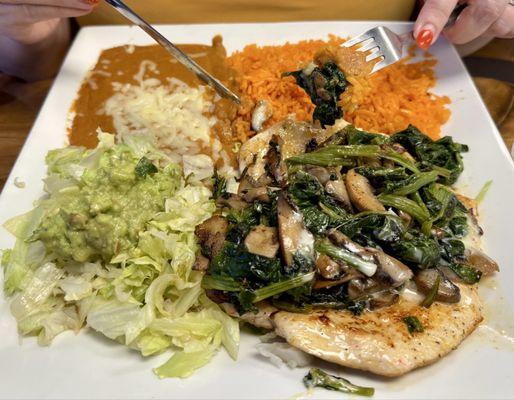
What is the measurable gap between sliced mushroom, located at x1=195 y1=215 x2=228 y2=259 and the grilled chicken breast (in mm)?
514

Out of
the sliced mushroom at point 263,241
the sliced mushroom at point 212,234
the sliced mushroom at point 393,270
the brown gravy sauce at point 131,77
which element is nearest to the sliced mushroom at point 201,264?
the sliced mushroom at point 212,234

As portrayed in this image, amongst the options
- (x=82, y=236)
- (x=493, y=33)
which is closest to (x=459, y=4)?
(x=493, y=33)

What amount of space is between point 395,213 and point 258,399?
52.1 inches

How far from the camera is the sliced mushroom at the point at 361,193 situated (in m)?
2.72

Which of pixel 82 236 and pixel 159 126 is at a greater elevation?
pixel 159 126

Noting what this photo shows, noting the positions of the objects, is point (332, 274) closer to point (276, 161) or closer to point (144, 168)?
point (276, 161)

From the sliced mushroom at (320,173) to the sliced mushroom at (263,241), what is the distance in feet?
1.67

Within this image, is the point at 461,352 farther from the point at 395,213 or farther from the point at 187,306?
the point at 187,306

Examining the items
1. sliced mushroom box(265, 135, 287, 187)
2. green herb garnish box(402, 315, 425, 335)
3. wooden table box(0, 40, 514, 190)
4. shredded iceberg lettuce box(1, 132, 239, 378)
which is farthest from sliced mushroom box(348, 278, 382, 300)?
wooden table box(0, 40, 514, 190)

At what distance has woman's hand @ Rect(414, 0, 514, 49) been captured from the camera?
346 cm

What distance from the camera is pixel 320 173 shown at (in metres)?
2.90

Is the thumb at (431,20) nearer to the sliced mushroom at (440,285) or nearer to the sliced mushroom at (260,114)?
the sliced mushroom at (260,114)

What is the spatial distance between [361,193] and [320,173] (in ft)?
0.96

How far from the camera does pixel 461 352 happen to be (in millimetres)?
2441
